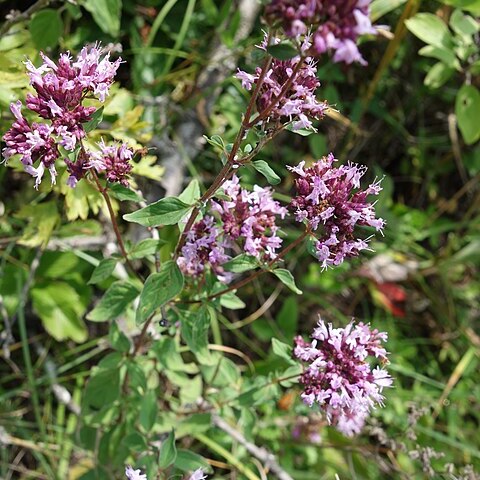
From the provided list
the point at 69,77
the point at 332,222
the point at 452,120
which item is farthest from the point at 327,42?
the point at 452,120

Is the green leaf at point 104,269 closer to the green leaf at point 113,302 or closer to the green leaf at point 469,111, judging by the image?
the green leaf at point 113,302

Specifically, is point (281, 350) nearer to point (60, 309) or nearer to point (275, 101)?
point (275, 101)

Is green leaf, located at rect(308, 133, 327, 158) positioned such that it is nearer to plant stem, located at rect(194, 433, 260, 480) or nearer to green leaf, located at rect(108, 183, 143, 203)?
plant stem, located at rect(194, 433, 260, 480)

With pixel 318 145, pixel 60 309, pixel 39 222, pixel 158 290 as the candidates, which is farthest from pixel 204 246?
pixel 318 145

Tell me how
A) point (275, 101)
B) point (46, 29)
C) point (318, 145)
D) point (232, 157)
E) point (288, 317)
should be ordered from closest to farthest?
point (275, 101), point (232, 157), point (46, 29), point (288, 317), point (318, 145)

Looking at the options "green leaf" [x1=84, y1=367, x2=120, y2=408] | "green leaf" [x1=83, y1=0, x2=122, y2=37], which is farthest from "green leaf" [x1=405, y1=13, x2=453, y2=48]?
"green leaf" [x1=84, y1=367, x2=120, y2=408]
